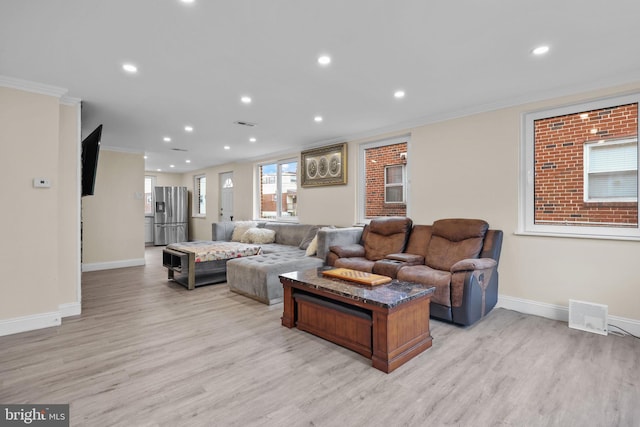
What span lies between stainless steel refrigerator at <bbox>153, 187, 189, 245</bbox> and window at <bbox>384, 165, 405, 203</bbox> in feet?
23.4

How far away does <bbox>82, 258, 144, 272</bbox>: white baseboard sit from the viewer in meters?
5.98

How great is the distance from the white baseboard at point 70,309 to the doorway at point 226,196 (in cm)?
502

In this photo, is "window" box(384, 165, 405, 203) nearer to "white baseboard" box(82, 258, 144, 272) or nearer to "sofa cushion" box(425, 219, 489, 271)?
"sofa cushion" box(425, 219, 489, 271)

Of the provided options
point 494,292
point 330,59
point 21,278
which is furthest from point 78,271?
point 494,292

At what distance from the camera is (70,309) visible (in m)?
3.53

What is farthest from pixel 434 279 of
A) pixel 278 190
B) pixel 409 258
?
pixel 278 190

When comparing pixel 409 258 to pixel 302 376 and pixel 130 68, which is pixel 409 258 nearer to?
pixel 302 376

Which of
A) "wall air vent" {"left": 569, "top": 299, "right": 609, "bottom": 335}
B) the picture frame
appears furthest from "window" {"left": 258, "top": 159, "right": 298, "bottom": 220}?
"wall air vent" {"left": 569, "top": 299, "right": 609, "bottom": 335}

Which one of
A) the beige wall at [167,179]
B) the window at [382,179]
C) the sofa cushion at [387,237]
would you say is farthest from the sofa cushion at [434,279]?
the beige wall at [167,179]

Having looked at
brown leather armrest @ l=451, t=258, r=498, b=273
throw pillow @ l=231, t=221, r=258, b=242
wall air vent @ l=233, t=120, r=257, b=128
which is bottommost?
brown leather armrest @ l=451, t=258, r=498, b=273

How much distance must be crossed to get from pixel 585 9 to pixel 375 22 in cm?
128

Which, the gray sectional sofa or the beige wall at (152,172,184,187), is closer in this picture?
the gray sectional sofa

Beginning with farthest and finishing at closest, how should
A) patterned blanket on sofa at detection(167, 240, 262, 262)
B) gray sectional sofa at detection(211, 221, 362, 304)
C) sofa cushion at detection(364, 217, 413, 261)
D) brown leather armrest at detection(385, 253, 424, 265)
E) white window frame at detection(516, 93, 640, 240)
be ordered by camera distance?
→ patterned blanket on sofa at detection(167, 240, 262, 262) → sofa cushion at detection(364, 217, 413, 261) → gray sectional sofa at detection(211, 221, 362, 304) → brown leather armrest at detection(385, 253, 424, 265) → white window frame at detection(516, 93, 640, 240)

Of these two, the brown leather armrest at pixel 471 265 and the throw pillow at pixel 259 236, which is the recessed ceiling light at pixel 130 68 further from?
the throw pillow at pixel 259 236
